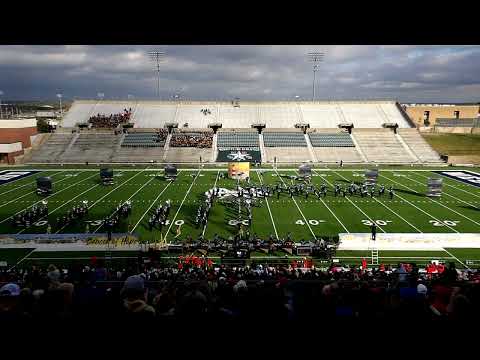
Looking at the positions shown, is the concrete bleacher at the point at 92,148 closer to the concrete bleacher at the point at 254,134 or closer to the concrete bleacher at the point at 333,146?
the concrete bleacher at the point at 254,134

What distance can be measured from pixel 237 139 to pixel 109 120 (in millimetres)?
18457

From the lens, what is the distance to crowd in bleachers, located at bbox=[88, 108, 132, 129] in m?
51.2

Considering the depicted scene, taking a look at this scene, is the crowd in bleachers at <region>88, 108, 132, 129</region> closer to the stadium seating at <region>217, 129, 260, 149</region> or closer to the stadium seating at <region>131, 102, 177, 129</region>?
the stadium seating at <region>131, 102, 177, 129</region>

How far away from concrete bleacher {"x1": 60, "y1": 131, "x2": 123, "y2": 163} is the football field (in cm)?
1060

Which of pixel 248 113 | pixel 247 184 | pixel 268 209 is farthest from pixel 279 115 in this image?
pixel 268 209

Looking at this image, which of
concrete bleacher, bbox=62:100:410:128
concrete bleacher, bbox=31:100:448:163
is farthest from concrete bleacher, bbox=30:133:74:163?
concrete bleacher, bbox=62:100:410:128

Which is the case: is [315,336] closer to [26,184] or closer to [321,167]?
[26,184]

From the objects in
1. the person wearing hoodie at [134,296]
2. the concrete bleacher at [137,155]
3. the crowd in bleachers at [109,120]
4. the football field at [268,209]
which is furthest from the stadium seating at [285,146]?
the person wearing hoodie at [134,296]

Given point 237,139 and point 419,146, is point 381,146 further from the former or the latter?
point 237,139

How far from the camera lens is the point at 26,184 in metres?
28.1

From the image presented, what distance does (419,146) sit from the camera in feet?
149

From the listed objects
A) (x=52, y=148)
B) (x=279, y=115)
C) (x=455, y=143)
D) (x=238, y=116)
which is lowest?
(x=52, y=148)

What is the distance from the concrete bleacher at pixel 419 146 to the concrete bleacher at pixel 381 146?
1.02m

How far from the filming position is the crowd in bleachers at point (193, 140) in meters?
45.9
